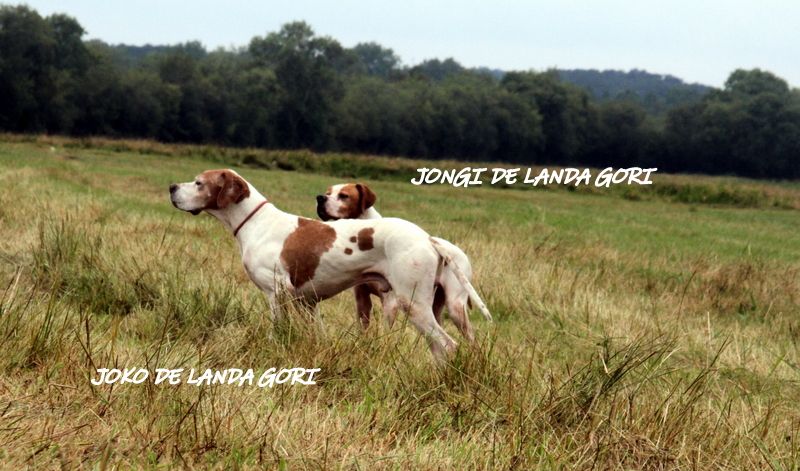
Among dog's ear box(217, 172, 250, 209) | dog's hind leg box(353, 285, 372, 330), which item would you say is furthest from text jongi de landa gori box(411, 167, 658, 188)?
dog's ear box(217, 172, 250, 209)

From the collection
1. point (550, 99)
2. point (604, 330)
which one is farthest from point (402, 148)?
point (604, 330)

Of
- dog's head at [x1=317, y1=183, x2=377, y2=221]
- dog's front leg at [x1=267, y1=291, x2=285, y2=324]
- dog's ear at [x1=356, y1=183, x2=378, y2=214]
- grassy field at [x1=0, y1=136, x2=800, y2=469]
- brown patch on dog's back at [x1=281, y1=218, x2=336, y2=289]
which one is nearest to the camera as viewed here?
grassy field at [x1=0, y1=136, x2=800, y2=469]

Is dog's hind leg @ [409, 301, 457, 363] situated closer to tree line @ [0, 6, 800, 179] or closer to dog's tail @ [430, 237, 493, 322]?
dog's tail @ [430, 237, 493, 322]

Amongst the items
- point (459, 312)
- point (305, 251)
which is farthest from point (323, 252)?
point (459, 312)

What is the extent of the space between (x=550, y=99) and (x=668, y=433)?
300 ft

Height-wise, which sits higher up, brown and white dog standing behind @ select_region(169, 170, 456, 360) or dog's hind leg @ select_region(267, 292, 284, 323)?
brown and white dog standing behind @ select_region(169, 170, 456, 360)

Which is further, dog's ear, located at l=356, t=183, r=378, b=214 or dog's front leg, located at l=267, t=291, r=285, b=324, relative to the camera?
dog's ear, located at l=356, t=183, r=378, b=214

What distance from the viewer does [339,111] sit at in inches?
3241

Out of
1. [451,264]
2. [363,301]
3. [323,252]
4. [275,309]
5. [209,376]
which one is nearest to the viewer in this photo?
[209,376]

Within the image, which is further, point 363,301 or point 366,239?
point 363,301

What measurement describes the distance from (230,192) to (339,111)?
7590 cm

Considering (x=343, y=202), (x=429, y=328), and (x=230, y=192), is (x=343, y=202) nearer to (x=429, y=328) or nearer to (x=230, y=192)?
(x=230, y=192)

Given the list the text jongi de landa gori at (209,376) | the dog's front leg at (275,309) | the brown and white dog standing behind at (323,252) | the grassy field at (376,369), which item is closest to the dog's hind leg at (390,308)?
the brown and white dog standing behind at (323,252)

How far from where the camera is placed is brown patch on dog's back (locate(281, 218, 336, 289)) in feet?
22.7
